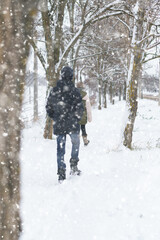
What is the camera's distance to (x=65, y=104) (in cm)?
401

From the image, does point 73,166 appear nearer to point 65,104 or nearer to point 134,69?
point 65,104

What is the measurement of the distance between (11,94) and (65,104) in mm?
1994

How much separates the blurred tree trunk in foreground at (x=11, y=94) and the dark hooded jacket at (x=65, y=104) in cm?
183

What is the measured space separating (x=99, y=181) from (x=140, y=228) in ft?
5.14

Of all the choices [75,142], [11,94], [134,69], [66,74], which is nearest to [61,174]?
[75,142]

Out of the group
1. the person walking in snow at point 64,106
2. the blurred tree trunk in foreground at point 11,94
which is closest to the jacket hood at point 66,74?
the person walking in snow at point 64,106

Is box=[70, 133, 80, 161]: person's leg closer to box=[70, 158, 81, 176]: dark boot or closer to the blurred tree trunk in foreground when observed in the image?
box=[70, 158, 81, 176]: dark boot

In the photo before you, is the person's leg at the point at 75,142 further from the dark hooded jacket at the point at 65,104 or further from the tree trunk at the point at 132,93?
the tree trunk at the point at 132,93

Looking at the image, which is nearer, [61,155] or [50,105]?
[50,105]

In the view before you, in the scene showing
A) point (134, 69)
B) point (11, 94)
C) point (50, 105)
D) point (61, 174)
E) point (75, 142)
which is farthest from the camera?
point (134, 69)

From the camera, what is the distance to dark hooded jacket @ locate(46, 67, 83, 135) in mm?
3992

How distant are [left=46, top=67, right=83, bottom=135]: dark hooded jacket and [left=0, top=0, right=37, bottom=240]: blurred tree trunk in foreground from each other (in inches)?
71.9

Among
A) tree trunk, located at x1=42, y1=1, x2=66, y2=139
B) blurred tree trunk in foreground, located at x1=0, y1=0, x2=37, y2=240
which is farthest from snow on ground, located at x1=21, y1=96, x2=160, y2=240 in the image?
tree trunk, located at x1=42, y1=1, x2=66, y2=139

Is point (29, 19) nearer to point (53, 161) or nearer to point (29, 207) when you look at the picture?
point (29, 207)
